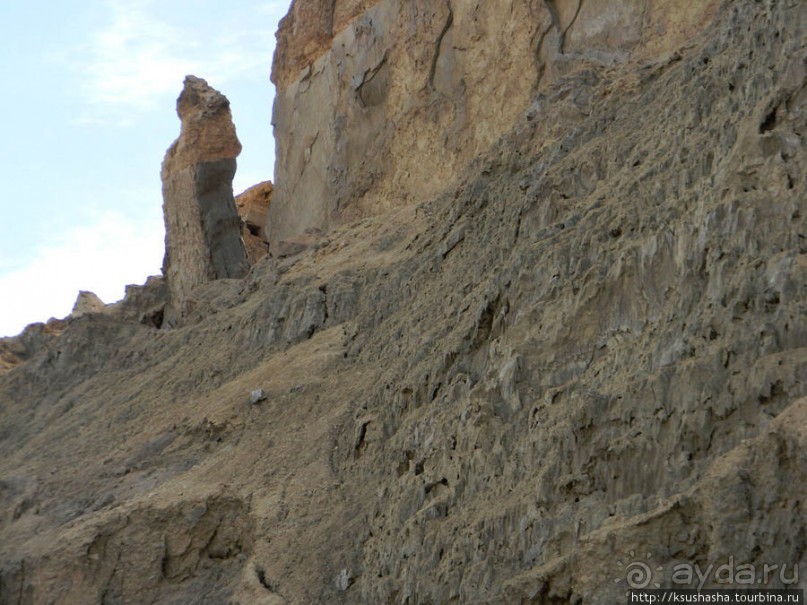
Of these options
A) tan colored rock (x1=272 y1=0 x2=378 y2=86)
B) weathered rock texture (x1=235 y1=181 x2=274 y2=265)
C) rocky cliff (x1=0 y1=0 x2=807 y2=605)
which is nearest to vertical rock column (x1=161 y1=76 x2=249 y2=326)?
rocky cliff (x1=0 y1=0 x2=807 y2=605)

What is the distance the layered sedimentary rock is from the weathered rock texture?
0.91 m

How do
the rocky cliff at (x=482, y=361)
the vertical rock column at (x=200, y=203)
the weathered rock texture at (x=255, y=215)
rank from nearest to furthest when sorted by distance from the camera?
the rocky cliff at (x=482, y=361) → the vertical rock column at (x=200, y=203) → the weathered rock texture at (x=255, y=215)

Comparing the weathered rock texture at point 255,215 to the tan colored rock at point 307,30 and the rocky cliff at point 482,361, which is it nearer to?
the tan colored rock at point 307,30

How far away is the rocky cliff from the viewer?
34.3ft

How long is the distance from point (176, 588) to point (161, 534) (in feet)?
2.17

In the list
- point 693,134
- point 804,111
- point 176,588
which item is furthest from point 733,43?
point 176,588

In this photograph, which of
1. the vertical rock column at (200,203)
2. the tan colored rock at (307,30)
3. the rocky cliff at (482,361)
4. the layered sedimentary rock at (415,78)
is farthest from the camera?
the tan colored rock at (307,30)

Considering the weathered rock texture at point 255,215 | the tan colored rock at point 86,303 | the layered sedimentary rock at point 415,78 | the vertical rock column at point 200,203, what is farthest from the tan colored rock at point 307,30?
the tan colored rock at point 86,303

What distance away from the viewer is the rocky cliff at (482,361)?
34.3 ft

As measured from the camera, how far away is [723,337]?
427 inches

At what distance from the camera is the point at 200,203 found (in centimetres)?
2612

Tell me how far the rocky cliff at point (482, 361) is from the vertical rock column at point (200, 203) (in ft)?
4.17

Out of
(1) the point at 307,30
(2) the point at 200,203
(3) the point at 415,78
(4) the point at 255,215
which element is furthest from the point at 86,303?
(3) the point at 415,78

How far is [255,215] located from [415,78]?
8.25m
